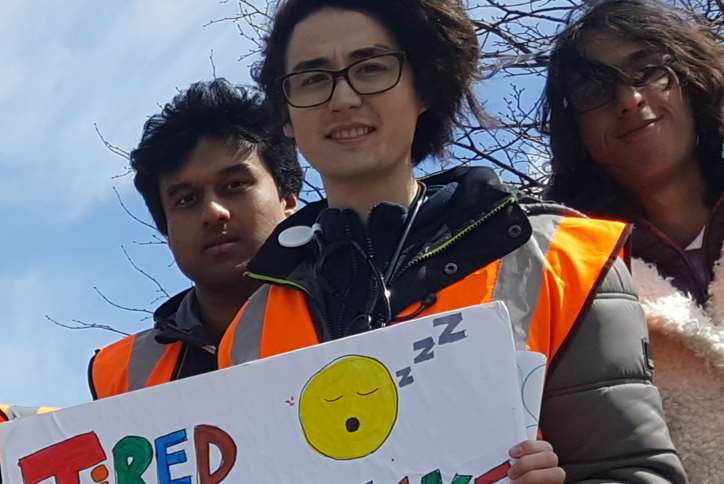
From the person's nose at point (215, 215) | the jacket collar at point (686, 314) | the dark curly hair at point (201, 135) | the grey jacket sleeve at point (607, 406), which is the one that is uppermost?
the dark curly hair at point (201, 135)

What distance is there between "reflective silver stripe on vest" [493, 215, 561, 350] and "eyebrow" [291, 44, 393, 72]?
1.51 ft

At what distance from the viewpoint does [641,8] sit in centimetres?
245

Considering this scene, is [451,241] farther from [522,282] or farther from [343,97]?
[343,97]

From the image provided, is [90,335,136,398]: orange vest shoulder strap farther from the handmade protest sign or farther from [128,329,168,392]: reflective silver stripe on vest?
the handmade protest sign

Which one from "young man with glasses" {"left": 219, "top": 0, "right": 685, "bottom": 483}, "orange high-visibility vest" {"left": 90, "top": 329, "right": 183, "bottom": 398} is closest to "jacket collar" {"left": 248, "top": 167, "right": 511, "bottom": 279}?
"young man with glasses" {"left": 219, "top": 0, "right": 685, "bottom": 483}

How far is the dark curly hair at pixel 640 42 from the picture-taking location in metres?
2.37

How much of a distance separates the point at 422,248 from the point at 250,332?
37 cm

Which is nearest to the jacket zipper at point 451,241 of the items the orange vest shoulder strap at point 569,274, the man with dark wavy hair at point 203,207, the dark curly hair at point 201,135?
the orange vest shoulder strap at point 569,274

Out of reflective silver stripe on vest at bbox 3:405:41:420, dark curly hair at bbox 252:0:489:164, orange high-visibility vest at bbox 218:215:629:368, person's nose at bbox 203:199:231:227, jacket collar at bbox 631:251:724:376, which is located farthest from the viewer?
person's nose at bbox 203:199:231:227

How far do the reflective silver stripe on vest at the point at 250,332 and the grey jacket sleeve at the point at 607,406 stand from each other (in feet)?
1.89

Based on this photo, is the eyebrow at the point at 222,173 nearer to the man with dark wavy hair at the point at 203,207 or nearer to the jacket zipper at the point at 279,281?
the man with dark wavy hair at the point at 203,207

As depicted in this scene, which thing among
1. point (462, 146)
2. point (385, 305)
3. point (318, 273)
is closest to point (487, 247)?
point (385, 305)

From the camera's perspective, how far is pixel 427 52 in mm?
2219

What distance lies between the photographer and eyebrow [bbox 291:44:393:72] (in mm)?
2074
